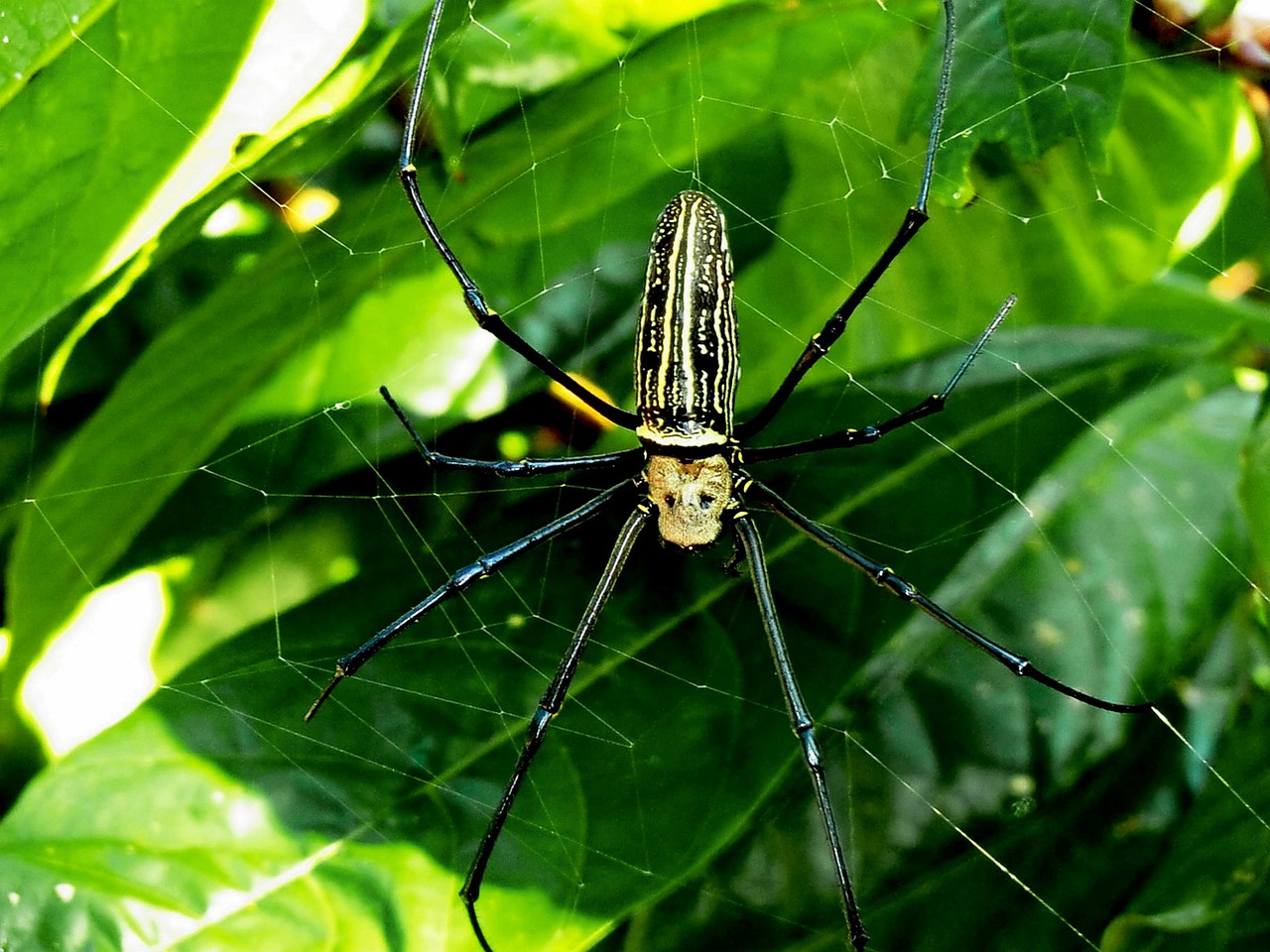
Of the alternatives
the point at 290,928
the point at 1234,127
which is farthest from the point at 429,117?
the point at 1234,127

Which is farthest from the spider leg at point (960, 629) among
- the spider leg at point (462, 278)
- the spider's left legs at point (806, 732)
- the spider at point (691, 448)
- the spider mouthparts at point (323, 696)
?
the spider mouthparts at point (323, 696)

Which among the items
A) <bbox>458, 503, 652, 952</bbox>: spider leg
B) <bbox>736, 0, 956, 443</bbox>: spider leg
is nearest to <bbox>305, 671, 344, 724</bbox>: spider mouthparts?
<bbox>458, 503, 652, 952</bbox>: spider leg

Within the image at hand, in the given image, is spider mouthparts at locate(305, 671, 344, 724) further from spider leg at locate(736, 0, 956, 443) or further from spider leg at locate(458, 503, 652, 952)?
spider leg at locate(736, 0, 956, 443)

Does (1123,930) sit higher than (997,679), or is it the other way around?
(997,679)

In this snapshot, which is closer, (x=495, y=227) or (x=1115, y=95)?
(x=1115, y=95)

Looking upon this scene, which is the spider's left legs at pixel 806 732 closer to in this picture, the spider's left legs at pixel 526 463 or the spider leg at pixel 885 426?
the spider leg at pixel 885 426

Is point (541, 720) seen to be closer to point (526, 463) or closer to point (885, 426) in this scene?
point (526, 463)

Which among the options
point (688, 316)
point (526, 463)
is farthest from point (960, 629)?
point (526, 463)

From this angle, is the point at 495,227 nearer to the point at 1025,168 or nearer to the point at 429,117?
the point at 429,117
